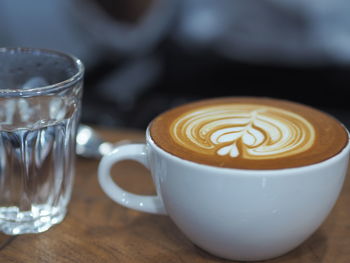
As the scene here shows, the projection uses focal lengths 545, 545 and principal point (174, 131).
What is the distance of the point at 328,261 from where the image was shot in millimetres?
480

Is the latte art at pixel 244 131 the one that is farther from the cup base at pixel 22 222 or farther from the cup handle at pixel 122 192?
the cup base at pixel 22 222

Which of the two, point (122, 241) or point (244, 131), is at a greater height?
point (244, 131)

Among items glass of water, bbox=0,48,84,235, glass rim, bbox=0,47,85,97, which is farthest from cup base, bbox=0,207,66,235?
glass rim, bbox=0,47,85,97

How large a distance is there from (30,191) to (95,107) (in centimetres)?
72

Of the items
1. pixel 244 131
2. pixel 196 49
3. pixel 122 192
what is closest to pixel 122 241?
pixel 122 192

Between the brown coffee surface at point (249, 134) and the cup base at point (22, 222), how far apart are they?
0.15 metres

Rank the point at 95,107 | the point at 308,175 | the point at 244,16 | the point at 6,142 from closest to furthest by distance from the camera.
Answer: the point at 308,175
the point at 6,142
the point at 95,107
the point at 244,16

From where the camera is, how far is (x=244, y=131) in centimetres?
49

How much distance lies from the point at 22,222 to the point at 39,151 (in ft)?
0.24

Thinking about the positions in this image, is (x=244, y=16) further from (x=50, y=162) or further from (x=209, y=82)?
(x=50, y=162)

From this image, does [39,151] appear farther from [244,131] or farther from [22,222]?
[244,131]

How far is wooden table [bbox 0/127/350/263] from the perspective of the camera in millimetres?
486

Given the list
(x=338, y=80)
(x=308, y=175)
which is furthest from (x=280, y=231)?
(x=338, y=80)

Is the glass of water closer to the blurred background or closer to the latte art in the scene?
the latte art
